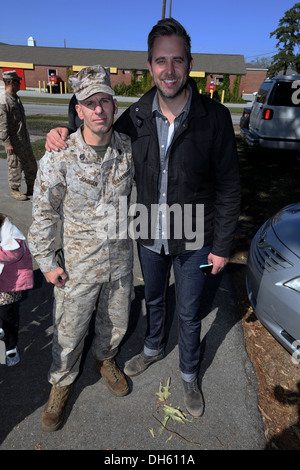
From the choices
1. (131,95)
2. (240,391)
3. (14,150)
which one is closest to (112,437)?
(240,391)

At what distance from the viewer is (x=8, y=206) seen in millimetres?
5910

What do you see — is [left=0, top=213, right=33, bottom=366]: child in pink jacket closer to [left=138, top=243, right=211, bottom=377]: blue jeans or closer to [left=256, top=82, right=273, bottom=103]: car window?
[left=138, top=243, right=211, bottom=377]: blue jeans

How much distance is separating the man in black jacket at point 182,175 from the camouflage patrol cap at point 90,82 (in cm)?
31

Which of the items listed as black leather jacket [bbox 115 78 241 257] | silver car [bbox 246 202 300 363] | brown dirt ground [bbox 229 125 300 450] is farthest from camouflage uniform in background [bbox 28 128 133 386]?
brown dirt ground [bbox 229 125 300 450]

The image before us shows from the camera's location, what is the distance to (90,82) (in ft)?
6.14

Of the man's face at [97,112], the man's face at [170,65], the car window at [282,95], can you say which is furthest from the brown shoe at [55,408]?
the car window at [282,95]

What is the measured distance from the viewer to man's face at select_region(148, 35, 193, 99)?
1.93 m

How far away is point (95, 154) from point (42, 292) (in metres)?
2.24

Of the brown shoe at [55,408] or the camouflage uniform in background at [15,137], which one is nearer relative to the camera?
the brown shoe at [55,408]

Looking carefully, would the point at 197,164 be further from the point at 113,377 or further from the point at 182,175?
the point at 113,377

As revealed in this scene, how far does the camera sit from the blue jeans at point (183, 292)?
2289 millimetres

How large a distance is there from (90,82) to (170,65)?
0.47 meters

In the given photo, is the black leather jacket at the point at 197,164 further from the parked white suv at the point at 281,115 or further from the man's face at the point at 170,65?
the parked white suv at the point at 281,115

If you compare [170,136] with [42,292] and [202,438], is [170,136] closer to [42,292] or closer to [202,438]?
[202,438]
